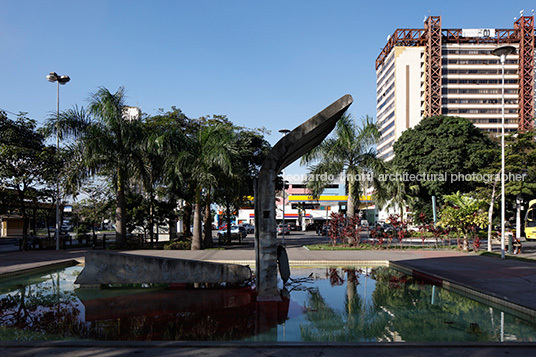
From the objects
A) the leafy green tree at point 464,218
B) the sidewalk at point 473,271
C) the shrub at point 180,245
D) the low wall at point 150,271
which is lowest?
the shrub at point 180,245

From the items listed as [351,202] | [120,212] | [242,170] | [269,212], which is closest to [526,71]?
[351,202]

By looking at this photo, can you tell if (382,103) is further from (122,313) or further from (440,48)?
(122,313)

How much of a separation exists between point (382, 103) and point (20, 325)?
96.3 m

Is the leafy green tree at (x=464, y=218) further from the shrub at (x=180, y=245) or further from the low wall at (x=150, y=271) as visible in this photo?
the low wall at (x=150, y=271)

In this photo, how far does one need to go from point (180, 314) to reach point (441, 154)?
37.3 metres

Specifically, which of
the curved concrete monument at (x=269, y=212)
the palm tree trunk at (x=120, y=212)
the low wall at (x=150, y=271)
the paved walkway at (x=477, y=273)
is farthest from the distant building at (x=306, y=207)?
the curved concrete monument at (x=269, y=212)

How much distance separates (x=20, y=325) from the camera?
7648 mm

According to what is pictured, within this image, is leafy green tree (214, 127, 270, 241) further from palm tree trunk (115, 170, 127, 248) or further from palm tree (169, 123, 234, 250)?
palm tree trunk (115, 170, 127, 248)

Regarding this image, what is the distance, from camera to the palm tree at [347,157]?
23.8 metres

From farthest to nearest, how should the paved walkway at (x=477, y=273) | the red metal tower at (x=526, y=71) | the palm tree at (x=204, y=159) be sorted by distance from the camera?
1. the red metal tower at (x=526, y=71)
2. the palm tree at (x=204, y=159)
3. the paved walkway at (x=477, y=273)

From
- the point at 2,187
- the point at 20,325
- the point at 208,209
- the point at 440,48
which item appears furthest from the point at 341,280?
the point at 440,48

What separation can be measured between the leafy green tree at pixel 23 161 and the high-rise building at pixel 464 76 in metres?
73.9

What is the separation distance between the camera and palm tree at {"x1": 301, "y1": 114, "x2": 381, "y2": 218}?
2381 cm

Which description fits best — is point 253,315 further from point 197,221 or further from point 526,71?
point 526,71
